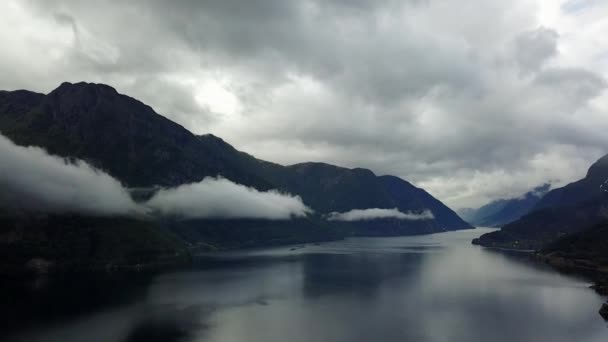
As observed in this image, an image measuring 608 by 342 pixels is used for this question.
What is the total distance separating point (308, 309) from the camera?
118312 mm

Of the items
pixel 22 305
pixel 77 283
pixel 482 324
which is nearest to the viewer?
pixel 482 324

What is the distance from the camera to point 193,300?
128m

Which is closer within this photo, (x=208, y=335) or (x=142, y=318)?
(x=208, y=335)

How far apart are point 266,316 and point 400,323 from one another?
32568 mm

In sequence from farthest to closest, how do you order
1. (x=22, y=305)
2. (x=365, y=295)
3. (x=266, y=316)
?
(x=365, y=295)
(x=22, y=305)
(x=266, y=316)

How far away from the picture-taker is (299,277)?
602 ft

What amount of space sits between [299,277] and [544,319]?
9881 cm

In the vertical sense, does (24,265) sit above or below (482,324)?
above

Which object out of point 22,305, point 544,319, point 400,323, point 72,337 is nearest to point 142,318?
point 72,337

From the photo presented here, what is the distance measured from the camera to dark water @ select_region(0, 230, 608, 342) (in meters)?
91.6

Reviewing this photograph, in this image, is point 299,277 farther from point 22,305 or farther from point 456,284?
point 22,305

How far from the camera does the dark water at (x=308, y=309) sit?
3605 inches

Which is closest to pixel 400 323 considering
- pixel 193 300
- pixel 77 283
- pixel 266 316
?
pixel 266 316

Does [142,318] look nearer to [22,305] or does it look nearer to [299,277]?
[22,305]
